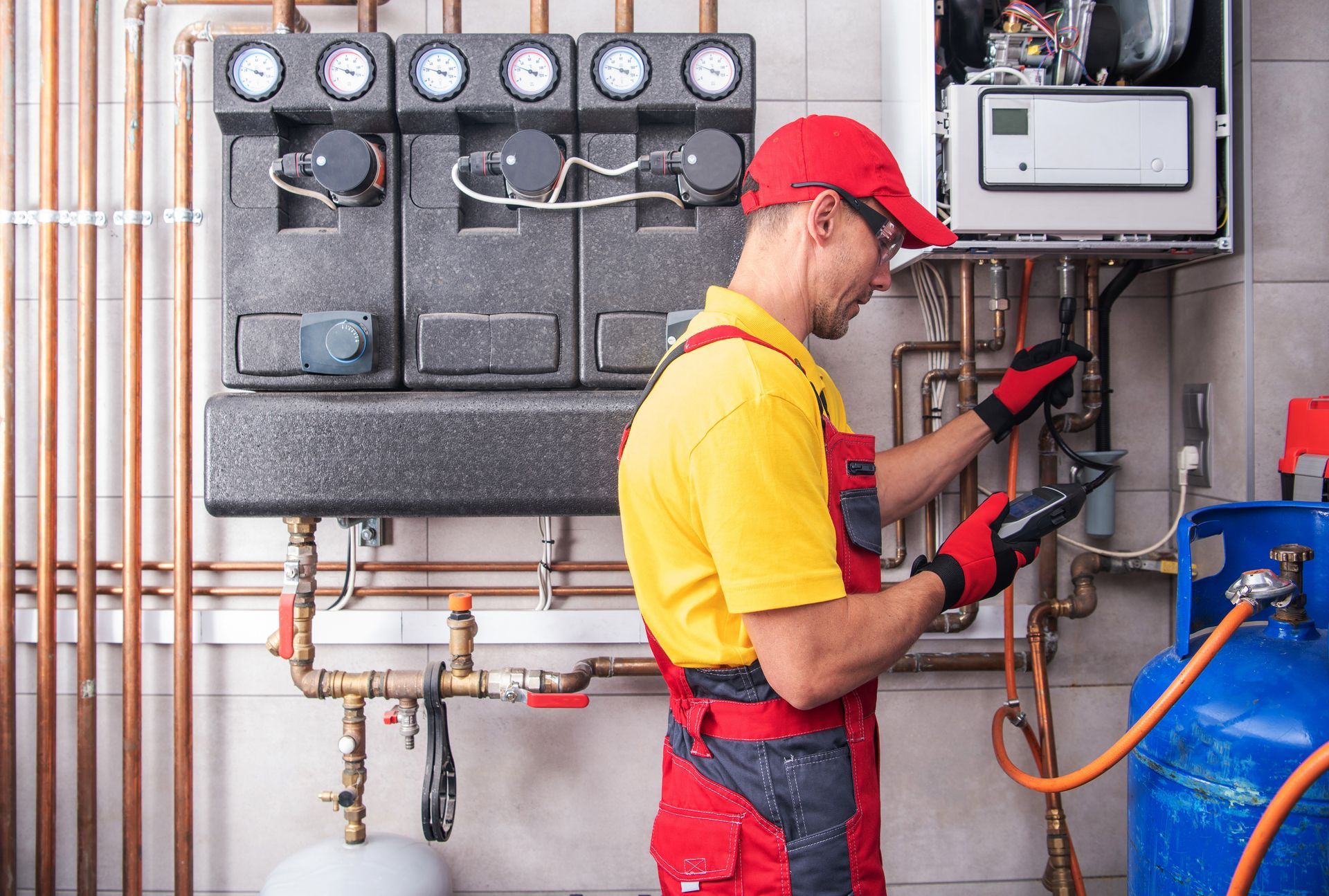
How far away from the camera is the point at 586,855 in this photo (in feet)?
5.14

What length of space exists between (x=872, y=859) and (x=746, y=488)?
0.49 metres

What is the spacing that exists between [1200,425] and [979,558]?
78 centimetres

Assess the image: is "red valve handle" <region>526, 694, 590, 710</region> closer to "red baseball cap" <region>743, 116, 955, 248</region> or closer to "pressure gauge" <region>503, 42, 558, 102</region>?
"red baseball cap" <region>743, 116, 955, 248</region>

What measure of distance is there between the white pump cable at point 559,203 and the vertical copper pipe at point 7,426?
949 millimetres

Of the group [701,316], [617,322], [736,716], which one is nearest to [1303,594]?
[736,716]

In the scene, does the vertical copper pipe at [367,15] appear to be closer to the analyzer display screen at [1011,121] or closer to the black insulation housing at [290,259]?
the black insulation housing at [290,259]

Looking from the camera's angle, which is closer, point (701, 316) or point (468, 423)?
point (701, 316)

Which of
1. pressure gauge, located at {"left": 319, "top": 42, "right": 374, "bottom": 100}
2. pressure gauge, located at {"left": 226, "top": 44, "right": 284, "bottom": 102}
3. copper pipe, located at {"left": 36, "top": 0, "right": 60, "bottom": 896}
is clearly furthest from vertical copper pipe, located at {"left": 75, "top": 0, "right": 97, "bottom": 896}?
pressure gauge, located at {"left": 319, "top": 42, "right": 374, "bottom": 100}

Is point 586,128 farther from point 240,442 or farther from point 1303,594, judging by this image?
point 1303,594

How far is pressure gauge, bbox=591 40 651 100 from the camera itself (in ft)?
3.93

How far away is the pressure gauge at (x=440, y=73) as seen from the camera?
1.21 m

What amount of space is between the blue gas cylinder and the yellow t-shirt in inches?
19.6

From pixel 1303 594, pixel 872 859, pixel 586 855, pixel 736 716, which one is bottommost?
pixel 586 855

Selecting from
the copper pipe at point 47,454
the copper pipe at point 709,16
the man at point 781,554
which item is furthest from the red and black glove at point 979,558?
the copper pipe at point 47,454
